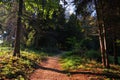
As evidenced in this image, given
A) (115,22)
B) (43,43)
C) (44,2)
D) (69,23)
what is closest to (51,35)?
(43,43)

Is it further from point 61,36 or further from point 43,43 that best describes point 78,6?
point 61,36

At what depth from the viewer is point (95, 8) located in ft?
59.1

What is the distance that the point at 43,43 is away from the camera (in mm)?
42812

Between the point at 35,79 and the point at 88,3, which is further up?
the point at 88,3

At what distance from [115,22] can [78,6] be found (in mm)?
3290

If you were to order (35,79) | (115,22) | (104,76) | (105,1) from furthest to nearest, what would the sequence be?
1. (115,22)
2. (105,1)
3. (104,76)
4. (35,79)

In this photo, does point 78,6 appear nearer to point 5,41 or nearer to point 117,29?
point 117,29

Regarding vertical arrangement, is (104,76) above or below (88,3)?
below

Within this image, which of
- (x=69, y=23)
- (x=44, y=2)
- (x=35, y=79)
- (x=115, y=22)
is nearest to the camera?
(x=35, y=79)

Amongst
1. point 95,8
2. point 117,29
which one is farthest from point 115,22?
point 95,8

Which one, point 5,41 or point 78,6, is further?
point 5,41

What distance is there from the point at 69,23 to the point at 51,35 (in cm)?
620

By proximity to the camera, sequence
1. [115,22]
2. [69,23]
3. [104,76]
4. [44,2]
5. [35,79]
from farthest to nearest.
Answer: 1. [69,23]
2. [44,2]
3. [115,22]
4. [104,76]
5. [35,79]

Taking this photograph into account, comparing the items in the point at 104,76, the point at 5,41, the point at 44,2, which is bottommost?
the point at 104,76
